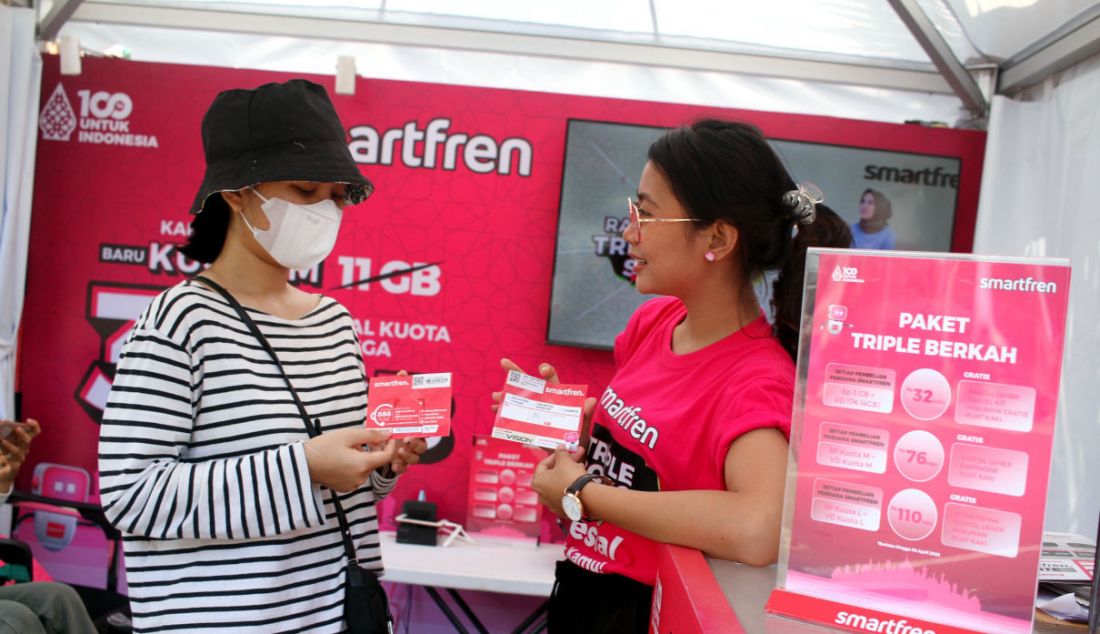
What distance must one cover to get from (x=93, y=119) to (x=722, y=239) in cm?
320

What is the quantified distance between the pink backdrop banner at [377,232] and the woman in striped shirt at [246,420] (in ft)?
6.26

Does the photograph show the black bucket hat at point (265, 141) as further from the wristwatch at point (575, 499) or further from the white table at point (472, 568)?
the white table at point (472, 568)

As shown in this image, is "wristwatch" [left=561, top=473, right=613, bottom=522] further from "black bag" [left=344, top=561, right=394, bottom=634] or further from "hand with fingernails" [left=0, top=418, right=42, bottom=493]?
"hand with fingernails" [left=0, top=418, right=42, bottom=493]

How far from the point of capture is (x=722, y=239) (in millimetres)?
1539

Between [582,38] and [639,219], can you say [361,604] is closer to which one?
[639,219]

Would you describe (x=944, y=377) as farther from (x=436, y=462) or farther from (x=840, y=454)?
(x=436, y=462)

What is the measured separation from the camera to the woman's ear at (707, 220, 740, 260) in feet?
4.99

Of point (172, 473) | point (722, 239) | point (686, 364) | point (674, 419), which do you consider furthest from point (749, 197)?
point (172, 473)

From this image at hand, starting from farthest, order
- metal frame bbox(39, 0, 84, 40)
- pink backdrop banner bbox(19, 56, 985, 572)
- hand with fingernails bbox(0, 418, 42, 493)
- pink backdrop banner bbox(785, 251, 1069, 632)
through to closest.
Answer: pink backdrop banner bbox(19, 56, 985, 572) < metal frame bbox(39, 0, 84, 40) < hand with fingernails bbox(0, 418, 42, 493) < pink backdrop banner bbox(785, 251, 1069, 632)

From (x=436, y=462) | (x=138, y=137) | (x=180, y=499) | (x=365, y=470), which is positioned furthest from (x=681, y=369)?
(x=138, y=137)

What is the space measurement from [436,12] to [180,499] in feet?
8.56

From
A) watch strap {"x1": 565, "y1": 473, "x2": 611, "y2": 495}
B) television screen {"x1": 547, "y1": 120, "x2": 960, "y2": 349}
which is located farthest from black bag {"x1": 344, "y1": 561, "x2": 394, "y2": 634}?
television screen {"x1": 547, "y1": 120, "x2": 960, "y2": 349}

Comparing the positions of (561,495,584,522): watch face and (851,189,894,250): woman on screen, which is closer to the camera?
(561,495,584,522): watch face

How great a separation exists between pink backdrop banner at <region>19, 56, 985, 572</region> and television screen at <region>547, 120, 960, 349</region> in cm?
16
